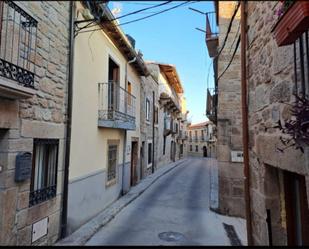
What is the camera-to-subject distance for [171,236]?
606 centimetres

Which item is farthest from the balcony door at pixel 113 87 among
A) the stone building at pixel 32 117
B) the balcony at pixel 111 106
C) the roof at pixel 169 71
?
the roof at pixel 169 71

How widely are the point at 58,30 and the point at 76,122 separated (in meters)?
1.95

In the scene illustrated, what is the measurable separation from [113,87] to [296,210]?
22.7 feet

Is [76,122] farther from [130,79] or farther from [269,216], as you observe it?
[130,79]

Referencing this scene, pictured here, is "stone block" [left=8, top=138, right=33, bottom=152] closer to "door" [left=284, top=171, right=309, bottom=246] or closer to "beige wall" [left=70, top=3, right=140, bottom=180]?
"beige wall" [left=70, top=3, right=140, bottom=180]

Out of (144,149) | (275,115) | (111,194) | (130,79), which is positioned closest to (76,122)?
(111,194)

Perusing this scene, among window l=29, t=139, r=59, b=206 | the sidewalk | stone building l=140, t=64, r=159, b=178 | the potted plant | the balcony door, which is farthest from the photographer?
stone building l=140, t=64, r=159, b=178

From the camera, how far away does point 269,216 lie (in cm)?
309

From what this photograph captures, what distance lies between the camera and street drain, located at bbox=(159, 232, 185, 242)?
5893 mm

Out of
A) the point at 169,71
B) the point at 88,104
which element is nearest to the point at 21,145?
the point at 88,104

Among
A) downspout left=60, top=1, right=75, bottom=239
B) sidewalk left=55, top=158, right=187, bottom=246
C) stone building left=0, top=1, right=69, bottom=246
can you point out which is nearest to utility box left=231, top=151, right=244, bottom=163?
sidewalk left=55, top=158, right=187, bottom=246

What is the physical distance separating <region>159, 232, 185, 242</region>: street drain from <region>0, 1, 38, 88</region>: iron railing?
414cm

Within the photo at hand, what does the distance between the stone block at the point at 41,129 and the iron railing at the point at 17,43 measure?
0.66 meters

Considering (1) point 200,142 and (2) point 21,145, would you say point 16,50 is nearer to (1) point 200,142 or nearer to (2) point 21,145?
(2) point 21,145
